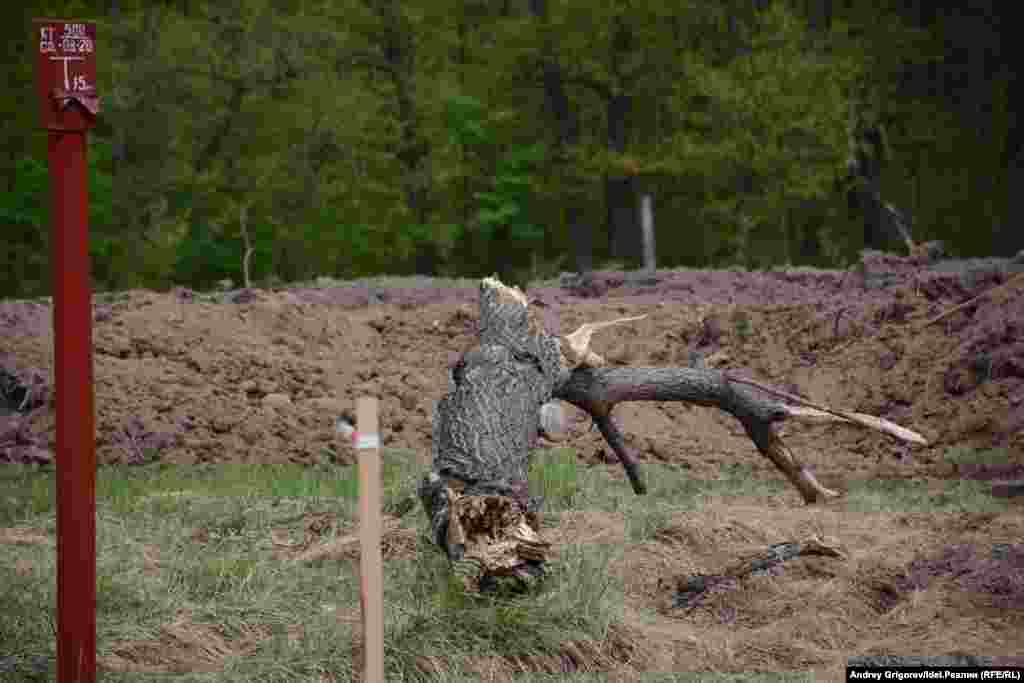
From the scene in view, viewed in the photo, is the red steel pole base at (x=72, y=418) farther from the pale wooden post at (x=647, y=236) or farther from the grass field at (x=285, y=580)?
the pale wooden post at (x=647, y=236)

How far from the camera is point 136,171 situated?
2823 cm

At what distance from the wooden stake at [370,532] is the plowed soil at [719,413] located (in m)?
1.64

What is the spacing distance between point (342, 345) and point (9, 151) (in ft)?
48.9

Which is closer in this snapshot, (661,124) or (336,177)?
(336,177)

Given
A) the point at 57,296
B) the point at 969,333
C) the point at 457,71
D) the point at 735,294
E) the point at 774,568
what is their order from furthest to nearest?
the point at 457,71, the point at 735,294, the point at 969,333, the point at 774,568, the point at 57,296

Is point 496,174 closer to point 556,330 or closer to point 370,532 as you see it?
point 556,330

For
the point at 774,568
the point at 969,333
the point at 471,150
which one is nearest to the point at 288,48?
the point at 471,150

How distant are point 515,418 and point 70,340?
3299 mm

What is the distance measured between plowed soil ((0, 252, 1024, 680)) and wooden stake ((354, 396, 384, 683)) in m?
1.64

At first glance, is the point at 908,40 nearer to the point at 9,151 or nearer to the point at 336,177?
the point at 336,177

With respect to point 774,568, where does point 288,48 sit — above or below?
above

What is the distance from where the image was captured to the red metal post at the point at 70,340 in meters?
5.96

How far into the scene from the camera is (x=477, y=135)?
28.8 metres

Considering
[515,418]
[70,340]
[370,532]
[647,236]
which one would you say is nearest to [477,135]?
[647,236]
